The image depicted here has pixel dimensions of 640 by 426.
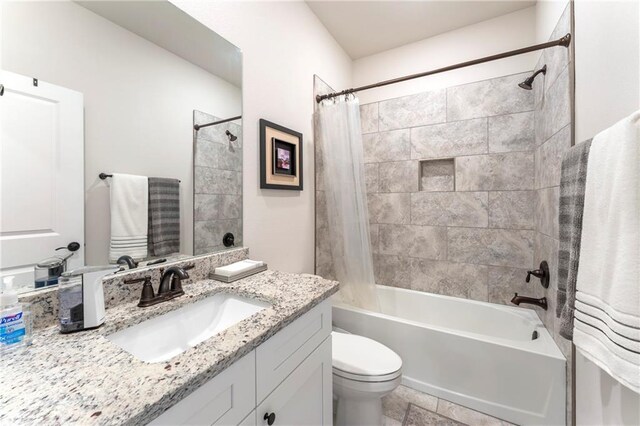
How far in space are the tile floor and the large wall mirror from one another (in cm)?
146

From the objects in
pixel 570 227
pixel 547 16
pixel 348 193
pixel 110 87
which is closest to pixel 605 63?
pixel 570 227

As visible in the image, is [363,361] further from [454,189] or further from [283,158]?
[454,189]

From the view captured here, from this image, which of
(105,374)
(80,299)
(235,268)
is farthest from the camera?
(235,268)

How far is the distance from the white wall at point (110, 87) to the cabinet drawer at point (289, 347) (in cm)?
66

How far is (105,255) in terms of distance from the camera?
907mm

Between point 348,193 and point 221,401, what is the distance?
61.2 inches

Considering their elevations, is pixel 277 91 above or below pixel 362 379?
above

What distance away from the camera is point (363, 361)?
4.51 feet

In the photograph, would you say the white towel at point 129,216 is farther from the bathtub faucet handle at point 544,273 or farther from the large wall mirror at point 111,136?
the bathtub faucet handle at point 544,273

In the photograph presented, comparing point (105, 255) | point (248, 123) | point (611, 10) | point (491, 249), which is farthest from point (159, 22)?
point (491, 249)

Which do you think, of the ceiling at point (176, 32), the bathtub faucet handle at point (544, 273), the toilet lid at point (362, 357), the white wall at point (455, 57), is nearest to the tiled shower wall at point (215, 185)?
the ceiling at point (176, 32)

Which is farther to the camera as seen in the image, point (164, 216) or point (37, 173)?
point (164, 216)

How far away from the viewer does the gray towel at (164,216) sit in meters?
1.07

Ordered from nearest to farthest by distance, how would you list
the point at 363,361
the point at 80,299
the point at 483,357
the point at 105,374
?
the point at 105,374 < the point at 80,299 < the point at 363,361 < the point at 483,357
